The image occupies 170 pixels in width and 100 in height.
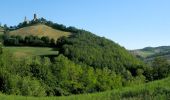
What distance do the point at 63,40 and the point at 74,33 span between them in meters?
24.2

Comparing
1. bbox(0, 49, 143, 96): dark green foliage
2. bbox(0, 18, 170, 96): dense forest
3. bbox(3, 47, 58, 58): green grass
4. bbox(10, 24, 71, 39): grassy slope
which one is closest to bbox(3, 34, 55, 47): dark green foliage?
bbox(0, 18, 170, 96): dense forest

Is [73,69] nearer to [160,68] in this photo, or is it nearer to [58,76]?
[58,76]

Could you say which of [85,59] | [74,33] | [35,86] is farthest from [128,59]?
[35,86]

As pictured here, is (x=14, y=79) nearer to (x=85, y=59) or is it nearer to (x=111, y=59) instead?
(x=85, y=59)

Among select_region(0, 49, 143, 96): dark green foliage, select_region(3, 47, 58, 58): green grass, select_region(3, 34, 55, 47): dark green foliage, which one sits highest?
select_region(3, 34, 55, 47): dark green foliage

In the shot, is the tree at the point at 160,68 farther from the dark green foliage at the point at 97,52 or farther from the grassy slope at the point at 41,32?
the grassy slope at the point at 41,32

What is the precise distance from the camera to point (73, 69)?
12344 centimetres

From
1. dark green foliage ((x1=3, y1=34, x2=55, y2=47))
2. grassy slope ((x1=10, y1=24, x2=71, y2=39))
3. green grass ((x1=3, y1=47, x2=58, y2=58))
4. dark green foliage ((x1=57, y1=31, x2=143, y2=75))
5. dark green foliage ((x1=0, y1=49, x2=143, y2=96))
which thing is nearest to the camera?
dark green foliage ((x1=0, y1=49, x2=143, y2=96))

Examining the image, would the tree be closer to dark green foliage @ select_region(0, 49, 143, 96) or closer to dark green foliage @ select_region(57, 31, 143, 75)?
dark green foliage @ select_region(0, 49, 143, 96)

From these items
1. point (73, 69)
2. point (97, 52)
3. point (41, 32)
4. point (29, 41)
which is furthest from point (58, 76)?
point (41, 32)

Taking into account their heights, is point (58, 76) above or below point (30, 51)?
below

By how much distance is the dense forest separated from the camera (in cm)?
9314

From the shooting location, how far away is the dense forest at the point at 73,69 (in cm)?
9314

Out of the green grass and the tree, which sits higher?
the green grass
